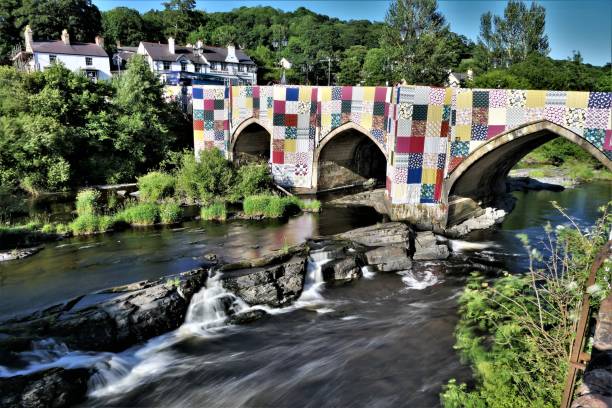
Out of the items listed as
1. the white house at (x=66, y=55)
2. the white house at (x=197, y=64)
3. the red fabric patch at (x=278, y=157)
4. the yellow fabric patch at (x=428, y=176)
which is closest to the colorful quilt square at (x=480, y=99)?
the yellow fabric patch at (x=428, y=176)

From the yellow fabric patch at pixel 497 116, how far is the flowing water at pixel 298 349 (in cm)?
475

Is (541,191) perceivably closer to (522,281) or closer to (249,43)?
(522,281)

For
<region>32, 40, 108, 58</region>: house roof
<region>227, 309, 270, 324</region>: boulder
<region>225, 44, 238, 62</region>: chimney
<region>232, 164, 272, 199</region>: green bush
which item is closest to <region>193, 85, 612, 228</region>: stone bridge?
<region>232, 164, 272, 199</region>: green bush

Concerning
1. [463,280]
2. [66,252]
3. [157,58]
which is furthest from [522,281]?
[157,58]

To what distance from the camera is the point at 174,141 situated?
92.3 feet

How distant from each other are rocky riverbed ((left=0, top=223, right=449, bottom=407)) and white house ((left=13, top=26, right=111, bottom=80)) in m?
30.8

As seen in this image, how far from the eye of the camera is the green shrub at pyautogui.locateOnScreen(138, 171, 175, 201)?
69.3ft

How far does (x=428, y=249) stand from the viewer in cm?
1586

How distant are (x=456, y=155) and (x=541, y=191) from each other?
11.9 metres

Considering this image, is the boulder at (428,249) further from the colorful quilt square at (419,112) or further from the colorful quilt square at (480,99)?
the colorful quilt square at (480,99)

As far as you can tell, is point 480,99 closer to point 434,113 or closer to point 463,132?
point 463,132

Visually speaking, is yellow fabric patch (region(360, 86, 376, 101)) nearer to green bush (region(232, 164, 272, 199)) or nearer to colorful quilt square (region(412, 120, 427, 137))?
colorful quilt square (region(412, 120, 427, 137))

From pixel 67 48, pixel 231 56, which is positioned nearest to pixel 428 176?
pixel 67 48

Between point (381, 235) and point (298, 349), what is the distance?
21.6 feet
